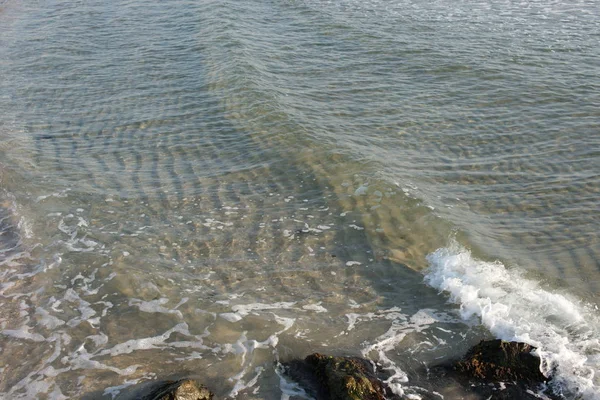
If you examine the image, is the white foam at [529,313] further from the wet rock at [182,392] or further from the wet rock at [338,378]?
the wet rock at [182,392]

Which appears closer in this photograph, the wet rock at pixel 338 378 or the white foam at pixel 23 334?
the wet rock at pixel 338 378

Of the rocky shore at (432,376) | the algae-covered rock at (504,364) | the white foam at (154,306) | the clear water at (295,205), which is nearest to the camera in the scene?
the rocky shore at (432,376)

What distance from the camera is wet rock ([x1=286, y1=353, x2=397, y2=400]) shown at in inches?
255

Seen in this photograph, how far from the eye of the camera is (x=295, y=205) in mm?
11281

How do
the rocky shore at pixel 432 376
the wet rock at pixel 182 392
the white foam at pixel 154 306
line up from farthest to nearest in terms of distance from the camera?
the white foam at pixel 154 306 → the rocky shore at pixel 432 376 → the wet rock at pixel 182 392

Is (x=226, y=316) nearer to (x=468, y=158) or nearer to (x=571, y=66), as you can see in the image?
(x=468, y=158)

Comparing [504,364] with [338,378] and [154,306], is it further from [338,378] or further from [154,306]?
[154,306]

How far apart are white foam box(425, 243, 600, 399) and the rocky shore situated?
315 millimetres

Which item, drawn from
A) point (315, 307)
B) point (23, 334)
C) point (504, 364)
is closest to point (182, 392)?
point (315, 307)

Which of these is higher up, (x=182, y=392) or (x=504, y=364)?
(x=504, y=364)

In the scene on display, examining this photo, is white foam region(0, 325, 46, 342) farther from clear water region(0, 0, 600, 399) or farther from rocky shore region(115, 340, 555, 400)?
rocky shore region(115, 340, 555, 400)

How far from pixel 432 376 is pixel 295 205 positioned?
16.4 ft

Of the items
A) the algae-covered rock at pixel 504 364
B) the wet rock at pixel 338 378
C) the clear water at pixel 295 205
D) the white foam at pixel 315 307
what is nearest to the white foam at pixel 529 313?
the clear water at pixel 295 205

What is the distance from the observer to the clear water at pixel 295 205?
7.77 meters
